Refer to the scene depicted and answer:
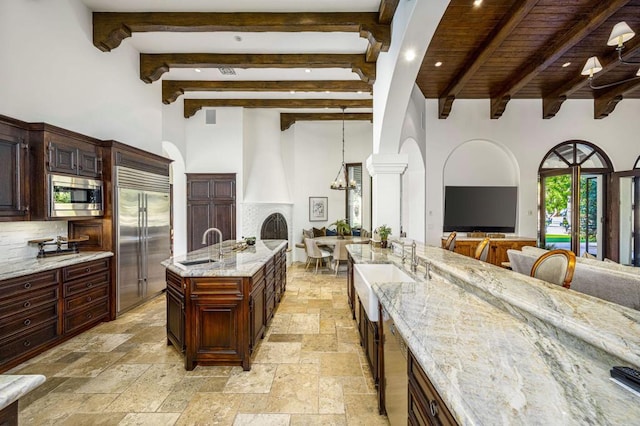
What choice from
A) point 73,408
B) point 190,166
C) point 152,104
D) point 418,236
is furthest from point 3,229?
point 418,236

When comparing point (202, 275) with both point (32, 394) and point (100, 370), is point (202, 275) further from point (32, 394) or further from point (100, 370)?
point (32, 394)

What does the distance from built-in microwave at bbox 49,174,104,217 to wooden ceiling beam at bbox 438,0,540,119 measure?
208 inches

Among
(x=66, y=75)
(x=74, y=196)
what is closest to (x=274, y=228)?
(x=74, y=196)

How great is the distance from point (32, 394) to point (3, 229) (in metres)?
1.65

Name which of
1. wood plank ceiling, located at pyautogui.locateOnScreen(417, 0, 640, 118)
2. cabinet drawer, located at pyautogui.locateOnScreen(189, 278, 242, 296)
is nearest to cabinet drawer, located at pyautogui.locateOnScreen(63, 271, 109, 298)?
cabinet drawer, located at pyautogui.locateOnScreen(189, 278, 242, 296)

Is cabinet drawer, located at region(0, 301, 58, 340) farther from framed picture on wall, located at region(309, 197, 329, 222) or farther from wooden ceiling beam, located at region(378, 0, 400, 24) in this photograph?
framed picture on wall, located at region(309, 197, 329, 222)

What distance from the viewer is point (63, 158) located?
10.5ft

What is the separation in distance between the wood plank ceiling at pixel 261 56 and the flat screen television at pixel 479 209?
111 inches

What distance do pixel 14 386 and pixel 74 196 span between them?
310cm

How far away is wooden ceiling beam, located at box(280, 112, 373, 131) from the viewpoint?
7555 mm

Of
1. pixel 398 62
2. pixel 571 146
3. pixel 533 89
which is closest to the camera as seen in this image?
pixel 398 62

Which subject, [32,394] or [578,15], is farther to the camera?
[578,15]

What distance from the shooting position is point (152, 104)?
207 inches

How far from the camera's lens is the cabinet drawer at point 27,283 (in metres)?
2.53
